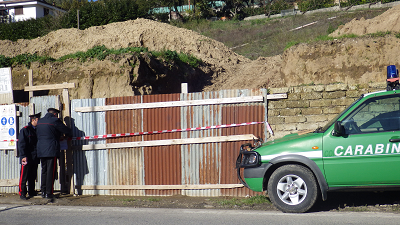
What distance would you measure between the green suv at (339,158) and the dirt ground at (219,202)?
0.59m

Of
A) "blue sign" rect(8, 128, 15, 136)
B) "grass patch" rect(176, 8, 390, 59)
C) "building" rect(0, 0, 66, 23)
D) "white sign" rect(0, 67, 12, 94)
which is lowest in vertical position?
"blue sign" rect(8, 128, 15, 136)

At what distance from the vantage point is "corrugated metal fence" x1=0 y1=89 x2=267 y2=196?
24.1 ft

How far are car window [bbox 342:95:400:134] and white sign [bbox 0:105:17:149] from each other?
24.1 feet

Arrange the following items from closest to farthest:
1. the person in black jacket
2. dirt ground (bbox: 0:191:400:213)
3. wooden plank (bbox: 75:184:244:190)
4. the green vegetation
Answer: dirt ground (bbox: 0:191:400:213), wooden plank (bbox: 75:184:244:190), the person in black jacket, the green vegetation

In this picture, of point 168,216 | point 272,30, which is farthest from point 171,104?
point 272,30

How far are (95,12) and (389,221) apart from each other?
3556 cm

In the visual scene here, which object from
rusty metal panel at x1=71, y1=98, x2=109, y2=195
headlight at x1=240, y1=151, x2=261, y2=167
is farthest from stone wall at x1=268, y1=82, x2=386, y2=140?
rusty metal panel at x1=71, y1=98, x2=109, y2=195

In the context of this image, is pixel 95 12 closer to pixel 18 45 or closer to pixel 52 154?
pixel 18 45

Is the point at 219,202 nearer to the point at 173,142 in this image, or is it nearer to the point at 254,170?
the point at 254,170

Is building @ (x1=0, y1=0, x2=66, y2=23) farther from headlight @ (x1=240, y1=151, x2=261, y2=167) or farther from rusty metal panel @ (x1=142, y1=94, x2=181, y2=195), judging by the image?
headlight @ (x1=240, y1=151, x2=261, y2=167)

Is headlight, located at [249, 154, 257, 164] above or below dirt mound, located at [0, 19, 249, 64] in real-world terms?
below

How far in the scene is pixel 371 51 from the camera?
13.6 meters

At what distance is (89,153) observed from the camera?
8.00 m

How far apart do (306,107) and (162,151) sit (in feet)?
10.5
